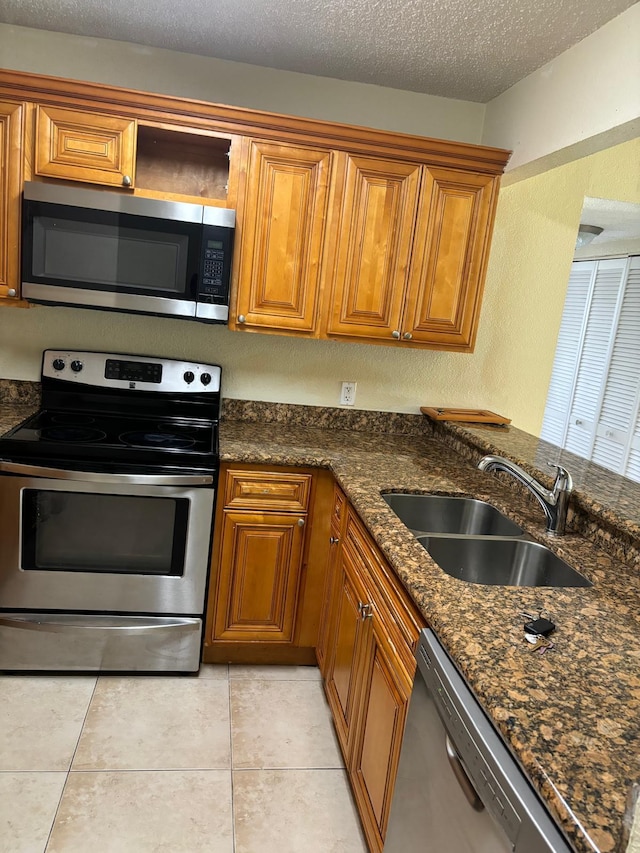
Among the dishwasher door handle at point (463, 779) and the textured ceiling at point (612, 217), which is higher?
the textured ceiling at point (612, 217)

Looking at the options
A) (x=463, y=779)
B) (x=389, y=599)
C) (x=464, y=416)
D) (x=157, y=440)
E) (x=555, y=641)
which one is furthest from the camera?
(x=464, y=416)

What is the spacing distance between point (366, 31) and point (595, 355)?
138 inches

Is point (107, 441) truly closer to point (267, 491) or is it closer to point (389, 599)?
point (267, 491)

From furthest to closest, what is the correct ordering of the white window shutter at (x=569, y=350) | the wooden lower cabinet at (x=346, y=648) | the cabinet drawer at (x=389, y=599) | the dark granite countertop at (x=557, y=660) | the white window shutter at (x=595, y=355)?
the white window shutter at (x=569, y=350), the white window shutter at (x=595, y=355), the wooden lower cabinet at (x=346, y=648), the cabinet drawer at (x=389, y=599), the dark granite countertop at (x=557, y=660)

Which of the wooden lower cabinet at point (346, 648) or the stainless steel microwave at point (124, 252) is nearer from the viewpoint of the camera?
the wooden lower cabinet at point (346, 648)

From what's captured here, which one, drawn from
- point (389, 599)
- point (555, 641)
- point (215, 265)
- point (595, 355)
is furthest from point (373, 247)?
point (595, 355)

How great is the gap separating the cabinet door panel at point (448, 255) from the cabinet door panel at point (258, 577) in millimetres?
962

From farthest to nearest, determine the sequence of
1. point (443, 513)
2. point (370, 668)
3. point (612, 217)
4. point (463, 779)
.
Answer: point (612, 217)
point (443, 513)
point (370, 668)
point (463, 779)

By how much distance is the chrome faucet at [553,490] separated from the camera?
1.75 metres

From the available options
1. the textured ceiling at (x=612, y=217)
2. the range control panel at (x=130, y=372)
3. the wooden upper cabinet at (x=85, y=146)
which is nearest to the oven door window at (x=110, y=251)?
the wooden upper cabinet at (x=85, y=146)

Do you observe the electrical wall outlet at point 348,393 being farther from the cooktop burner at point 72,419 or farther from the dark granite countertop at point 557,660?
the cooktop burner at point 72,419

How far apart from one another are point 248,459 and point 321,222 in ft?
3.14

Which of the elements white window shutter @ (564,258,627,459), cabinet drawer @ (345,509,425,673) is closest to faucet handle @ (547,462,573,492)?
cabinet drawer @ (345,509,425,673)

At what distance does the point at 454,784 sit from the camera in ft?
3.55
